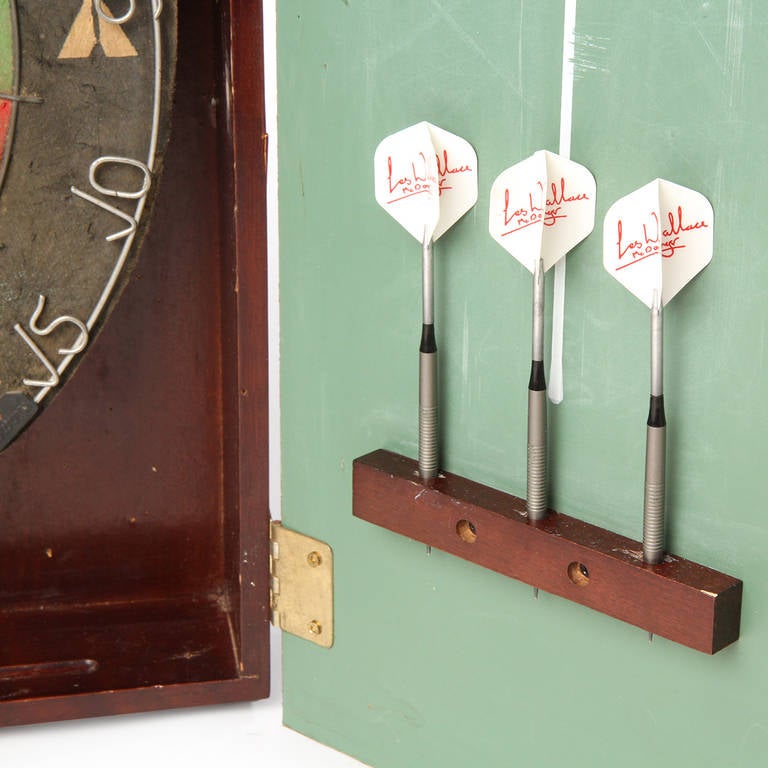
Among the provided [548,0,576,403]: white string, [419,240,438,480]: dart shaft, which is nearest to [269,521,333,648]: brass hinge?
[419,240,438,480]: dart shaft

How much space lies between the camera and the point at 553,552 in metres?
0.88

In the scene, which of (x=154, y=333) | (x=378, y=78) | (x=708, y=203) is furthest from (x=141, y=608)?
(x=708, y=203)

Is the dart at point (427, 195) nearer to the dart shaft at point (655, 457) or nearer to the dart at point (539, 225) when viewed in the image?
the dart at point (539, 225)

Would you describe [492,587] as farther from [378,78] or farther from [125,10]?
[125,10]

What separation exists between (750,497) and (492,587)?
0.22 metres

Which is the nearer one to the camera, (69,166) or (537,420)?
(537,420)

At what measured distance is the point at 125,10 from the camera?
3.28ft

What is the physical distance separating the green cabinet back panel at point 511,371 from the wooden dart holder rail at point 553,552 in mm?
16

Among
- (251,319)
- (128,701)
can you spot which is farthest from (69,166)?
(128,701)

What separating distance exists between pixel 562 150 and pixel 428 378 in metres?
0.18
